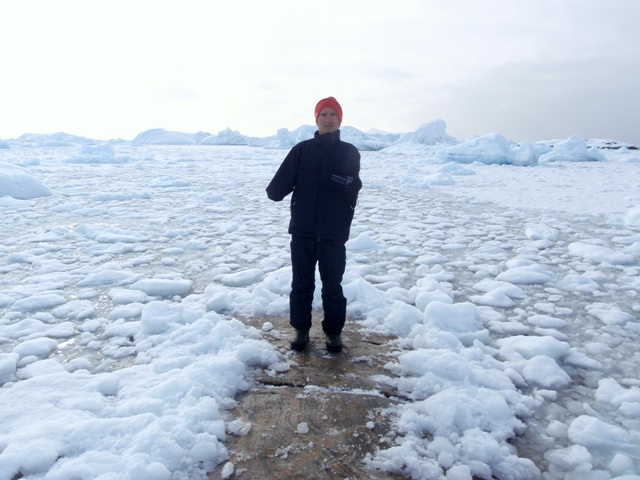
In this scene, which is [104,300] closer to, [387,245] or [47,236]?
[47,236]

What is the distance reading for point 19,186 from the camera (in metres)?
9.23

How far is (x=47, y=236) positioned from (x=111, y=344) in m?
3.64

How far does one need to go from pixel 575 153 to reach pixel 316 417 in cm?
3180

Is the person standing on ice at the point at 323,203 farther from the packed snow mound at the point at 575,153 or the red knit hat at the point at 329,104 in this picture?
the packed snow mound at the point at 575,153

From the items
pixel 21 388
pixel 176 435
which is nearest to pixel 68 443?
pixel 176 435

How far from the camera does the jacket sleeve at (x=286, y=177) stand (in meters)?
2.50

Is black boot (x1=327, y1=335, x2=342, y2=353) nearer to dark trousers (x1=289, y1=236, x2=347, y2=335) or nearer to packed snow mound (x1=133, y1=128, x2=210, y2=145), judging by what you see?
dark trousers (x1=289, y1=236, x2=347, y2=335)

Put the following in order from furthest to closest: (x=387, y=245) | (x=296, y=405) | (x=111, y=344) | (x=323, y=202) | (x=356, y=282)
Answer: (x=387, y=245), (x=356, y=282), (x=111, y=344), (x=323, y=202), (x=296, y=405)

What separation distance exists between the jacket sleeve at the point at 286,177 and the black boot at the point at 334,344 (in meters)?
0.92

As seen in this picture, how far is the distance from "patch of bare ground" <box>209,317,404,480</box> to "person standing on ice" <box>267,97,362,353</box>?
0.22 metres

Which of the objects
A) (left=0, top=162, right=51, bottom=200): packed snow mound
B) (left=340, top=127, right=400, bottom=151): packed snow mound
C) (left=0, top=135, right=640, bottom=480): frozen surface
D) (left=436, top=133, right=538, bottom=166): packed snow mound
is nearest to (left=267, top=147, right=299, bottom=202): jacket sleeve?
(left=0, top=135, right=640, bottom=480): frozen surface

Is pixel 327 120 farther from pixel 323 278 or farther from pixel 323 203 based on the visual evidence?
pixel 323 278

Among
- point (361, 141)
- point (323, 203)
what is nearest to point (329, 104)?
point (323, 203)

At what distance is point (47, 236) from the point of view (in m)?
5.47
